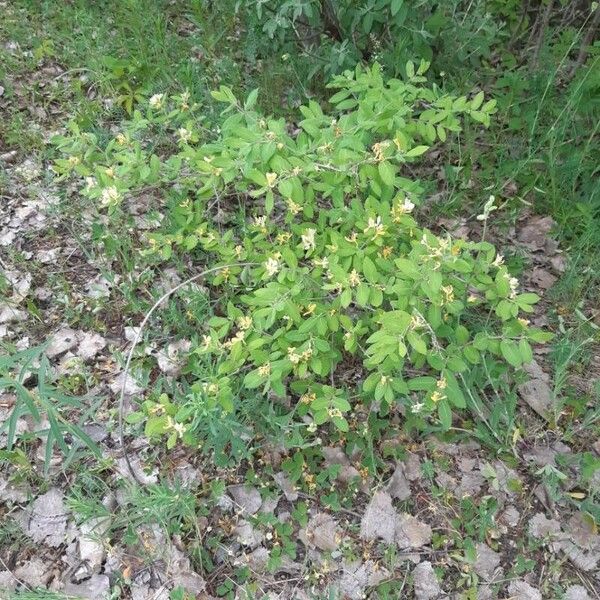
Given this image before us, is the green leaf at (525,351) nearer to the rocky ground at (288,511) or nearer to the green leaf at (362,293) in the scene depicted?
the green leaf at (362,293)

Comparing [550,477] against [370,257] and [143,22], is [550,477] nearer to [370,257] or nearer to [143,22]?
[370,257]

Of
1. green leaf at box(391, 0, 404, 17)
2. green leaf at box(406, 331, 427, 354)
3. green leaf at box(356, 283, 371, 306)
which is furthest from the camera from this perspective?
green leaf at box(391, 0, 404, 17)

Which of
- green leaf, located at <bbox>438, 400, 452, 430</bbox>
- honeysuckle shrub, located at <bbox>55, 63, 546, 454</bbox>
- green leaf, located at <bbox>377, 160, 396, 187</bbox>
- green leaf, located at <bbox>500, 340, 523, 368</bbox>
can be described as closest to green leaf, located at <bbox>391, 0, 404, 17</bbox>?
honeysuckle shrub, located at <bbox>55, 63, 546, 454</bbox>

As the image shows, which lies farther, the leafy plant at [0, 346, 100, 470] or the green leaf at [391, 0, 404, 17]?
the green leaf at [391, 0, 404, 17]

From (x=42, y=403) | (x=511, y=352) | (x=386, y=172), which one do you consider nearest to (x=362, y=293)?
(x=386, y=172)

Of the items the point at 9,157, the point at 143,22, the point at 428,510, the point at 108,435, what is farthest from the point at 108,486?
the point at 143,22

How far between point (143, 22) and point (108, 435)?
2733 millimetres

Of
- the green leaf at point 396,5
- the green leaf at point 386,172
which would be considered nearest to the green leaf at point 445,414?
the green leaf at point 386,172

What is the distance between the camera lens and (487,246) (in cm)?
199

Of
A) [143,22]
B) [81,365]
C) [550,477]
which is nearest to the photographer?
[550,477]

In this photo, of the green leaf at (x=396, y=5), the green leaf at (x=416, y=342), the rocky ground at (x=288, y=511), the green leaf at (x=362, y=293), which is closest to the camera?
→ the green leaf at (x=416, y=342)

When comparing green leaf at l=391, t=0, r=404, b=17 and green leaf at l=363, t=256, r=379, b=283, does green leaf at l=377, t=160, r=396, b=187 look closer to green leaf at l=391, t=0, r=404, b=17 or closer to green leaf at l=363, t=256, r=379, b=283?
green leaf at l=363, t=256, r=379, b=283

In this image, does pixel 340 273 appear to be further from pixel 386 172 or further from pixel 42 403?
pixel 42 403

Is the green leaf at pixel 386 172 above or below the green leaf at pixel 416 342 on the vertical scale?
above
